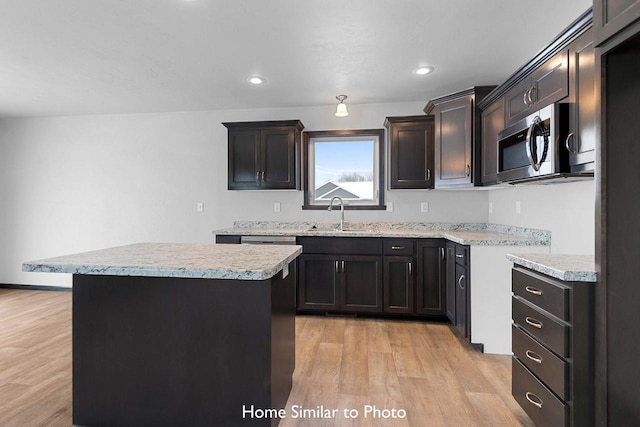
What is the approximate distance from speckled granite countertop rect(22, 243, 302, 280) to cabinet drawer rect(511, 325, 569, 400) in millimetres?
1270

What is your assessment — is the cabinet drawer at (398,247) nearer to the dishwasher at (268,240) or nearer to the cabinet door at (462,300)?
the cabinet door at (462,300)

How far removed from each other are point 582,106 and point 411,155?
6.30 ft

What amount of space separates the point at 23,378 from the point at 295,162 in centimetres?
284

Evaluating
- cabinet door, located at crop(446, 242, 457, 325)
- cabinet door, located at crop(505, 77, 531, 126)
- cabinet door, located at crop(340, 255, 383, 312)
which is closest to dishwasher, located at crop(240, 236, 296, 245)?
cabinet door, located at crop(340, 255, 383, 312)

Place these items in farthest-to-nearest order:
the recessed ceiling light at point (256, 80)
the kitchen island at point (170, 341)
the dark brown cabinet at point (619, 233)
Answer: the recessed ceiling light at point (256, 80) → the kitchen island at point (170, 341) → the dark brown cabinet at point (619, 233)

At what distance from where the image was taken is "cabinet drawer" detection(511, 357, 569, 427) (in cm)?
143

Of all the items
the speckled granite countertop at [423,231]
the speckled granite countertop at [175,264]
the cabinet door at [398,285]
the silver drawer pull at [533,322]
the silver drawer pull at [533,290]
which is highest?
the speckled granite countertop at [423,231]

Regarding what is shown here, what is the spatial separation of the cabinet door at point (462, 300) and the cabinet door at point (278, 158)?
1.93m

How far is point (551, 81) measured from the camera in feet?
6.55

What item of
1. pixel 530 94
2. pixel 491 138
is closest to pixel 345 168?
pixel 491 138

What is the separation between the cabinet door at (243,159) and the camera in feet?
12.5

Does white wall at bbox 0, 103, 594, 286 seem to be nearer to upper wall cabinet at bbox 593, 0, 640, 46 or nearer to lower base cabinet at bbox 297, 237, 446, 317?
lower base cabinet at bbox 297, 237, 446, 317

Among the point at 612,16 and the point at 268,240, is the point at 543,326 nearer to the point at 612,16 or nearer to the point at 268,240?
the point at 612,16

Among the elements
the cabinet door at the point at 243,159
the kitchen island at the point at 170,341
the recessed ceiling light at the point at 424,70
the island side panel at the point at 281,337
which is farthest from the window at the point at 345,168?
the kitchen island at the point at 170,341
